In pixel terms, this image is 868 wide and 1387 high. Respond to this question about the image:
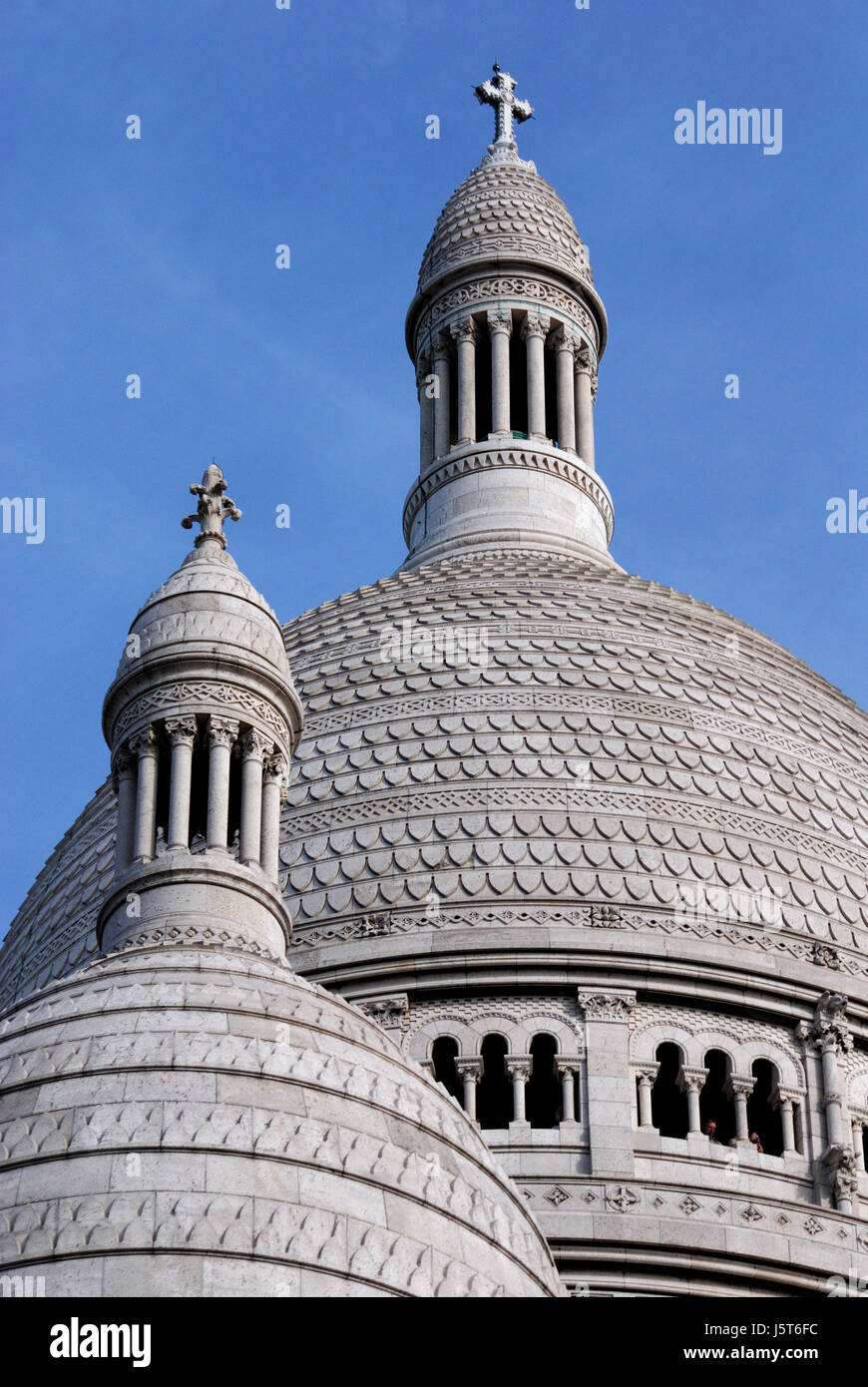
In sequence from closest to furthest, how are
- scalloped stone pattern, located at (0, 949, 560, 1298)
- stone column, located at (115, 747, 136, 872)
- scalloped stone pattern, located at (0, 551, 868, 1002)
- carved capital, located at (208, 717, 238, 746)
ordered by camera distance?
scalloped stone pattern, located at (0, 949, 560, 1298), stone column, located at (115, 747, 136, 872), carved capital, located at (208, 717, 238, 746), scalloped stone pattern, located at (0, 551, 868, 1002)

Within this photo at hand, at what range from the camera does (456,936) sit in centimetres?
3609

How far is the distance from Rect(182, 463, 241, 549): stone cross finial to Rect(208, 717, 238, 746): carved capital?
254 cm

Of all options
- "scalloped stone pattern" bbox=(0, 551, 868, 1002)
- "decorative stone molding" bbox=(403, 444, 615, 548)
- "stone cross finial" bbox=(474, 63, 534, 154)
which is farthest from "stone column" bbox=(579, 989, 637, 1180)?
"stone cross finial" bbox=(474, 63, 534, 154)

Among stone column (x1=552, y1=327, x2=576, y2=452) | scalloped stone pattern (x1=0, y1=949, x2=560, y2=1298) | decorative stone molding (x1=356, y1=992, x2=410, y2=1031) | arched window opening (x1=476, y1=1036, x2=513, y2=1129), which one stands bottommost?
scalloped stone pattern (x1=0, y1=949, x2=560, y2=1298)

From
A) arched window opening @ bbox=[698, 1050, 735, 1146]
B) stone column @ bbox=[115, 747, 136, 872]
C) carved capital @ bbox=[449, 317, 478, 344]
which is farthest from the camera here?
carved capital @ bbox=[449, 317, 478, 344]

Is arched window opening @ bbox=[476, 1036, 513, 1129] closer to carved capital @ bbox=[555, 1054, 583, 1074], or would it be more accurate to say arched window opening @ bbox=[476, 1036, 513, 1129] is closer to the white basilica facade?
the white basilica facade

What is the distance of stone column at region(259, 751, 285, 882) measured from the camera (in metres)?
28.0

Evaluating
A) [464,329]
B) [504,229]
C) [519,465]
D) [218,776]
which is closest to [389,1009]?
[218,776]

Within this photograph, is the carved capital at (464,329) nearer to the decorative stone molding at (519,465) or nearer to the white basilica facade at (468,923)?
the white basilica facade at (468,923)

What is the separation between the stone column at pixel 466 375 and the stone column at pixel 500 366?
0.28 m

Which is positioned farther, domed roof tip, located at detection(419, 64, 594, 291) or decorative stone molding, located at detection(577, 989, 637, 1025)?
domed roof tip, located at detection(419, 64, 594, 291)

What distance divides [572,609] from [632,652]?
112 cm

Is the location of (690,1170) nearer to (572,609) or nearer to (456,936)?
(456,936)
